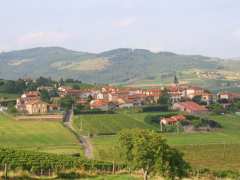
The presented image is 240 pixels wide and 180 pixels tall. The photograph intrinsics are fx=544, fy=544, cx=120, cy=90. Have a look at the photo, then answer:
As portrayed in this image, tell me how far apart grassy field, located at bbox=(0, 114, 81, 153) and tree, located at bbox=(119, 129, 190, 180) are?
3116cm

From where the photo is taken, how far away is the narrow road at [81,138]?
5758 centimetres

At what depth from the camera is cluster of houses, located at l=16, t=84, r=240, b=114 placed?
103544 millimetres

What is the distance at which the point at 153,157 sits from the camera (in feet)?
82.3

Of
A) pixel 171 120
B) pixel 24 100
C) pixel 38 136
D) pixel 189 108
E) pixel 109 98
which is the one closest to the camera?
pixel 38 136

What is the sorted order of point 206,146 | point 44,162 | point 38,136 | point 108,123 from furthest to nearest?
point 108,123
point 38,136
point 206,146
point 44,162

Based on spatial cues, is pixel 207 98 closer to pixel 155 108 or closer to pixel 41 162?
pixel 155 108

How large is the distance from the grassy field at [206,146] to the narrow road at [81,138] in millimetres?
670

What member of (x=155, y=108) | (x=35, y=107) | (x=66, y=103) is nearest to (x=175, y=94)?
(x=155, y=108)

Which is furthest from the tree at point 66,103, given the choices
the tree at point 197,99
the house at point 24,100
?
the tree at point 197,99

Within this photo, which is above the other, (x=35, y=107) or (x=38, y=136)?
(x=35, y=107)

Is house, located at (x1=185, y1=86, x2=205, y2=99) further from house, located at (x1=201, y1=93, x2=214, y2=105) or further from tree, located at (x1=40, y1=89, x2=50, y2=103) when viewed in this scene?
tree, located at (x1=40, y1=89, x2=50, y2=103)

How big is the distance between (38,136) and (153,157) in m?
47.0

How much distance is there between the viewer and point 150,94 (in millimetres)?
127250

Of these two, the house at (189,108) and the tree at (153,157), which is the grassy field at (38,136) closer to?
the house at (189,108)
